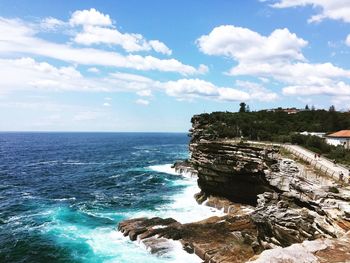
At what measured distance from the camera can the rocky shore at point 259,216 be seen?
20075 mm

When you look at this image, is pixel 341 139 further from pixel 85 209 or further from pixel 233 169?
pixel 85 209

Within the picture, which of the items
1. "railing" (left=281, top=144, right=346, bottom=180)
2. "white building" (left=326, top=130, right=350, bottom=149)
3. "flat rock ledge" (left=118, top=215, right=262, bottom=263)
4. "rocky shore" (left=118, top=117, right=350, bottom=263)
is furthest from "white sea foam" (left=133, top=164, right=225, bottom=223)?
"white building" (left=326, top=130, right=350, bottom=149)

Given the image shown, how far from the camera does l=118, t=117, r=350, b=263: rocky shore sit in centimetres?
2008

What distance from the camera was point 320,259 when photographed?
13.7m

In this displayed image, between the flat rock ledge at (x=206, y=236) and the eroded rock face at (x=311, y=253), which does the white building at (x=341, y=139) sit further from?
the eroded rock face at (x=311, y=253)

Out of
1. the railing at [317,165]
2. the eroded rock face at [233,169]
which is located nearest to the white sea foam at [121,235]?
the eroded rock face at [233,169]

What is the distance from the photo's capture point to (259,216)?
3048 centimetres

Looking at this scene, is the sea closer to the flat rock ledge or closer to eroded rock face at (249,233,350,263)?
the flat rock ledge

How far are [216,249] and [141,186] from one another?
33.9 meters

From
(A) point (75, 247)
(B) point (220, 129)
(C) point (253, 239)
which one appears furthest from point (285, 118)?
(A) point (75, 247)

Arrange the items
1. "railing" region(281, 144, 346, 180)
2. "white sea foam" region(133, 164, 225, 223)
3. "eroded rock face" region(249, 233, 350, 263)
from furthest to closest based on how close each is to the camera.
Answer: "white sea foam" region(133, 164, 225, 223) < "railing" region(281, 144, 346, 180) < "eroded rock face" region(249, 233, 350, 263)

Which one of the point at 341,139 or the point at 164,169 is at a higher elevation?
the point at 341,139

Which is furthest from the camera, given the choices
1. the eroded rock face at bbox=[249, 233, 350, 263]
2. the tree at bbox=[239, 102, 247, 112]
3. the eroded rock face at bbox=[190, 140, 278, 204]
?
the tree at bbox=[239, 102, 247, 112]

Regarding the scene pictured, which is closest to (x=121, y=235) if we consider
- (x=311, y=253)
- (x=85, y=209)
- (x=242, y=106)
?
(x=85, y=209)
